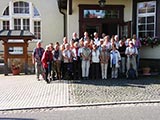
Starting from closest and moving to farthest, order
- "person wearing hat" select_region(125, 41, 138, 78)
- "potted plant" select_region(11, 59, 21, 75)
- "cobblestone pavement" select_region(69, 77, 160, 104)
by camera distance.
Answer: "cobblestone pavement" select_region(69, 77, 160, 104), "person wearing hat" select_region(125, 41, 138, 78), "potted plant" select_region(11, 59, 21, 75)

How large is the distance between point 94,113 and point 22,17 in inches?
525

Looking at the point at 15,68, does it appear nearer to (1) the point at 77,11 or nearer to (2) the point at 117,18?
(1) the point at 77,11

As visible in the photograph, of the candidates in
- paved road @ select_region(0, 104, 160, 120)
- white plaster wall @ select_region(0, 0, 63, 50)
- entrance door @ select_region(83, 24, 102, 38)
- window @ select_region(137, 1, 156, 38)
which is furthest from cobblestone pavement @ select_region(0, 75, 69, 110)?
white plaster wall @ select_region(0, 0, 63, 50)

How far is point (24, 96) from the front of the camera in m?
9.70

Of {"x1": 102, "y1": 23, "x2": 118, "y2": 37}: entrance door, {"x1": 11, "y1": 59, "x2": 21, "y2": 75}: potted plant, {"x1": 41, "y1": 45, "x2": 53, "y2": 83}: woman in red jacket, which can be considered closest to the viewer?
{"x1": 41, "y1": 45, "x2": 53, "y2": 83}: woman in red jacket

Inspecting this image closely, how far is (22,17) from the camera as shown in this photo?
19.5m

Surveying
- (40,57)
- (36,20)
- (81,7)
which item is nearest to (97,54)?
(40,57)

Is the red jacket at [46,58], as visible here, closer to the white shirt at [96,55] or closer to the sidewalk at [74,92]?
the sidewalk at [74,92]

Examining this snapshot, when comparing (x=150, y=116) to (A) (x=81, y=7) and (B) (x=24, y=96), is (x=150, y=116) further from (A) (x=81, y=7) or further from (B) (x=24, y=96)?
(A) (x=81, y=7)

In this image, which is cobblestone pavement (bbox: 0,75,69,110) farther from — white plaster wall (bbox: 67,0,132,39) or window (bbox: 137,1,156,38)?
window (bbox: 137,1,156,38)

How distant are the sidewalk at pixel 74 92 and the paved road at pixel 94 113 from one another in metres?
0.50

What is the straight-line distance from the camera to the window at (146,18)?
15.5m

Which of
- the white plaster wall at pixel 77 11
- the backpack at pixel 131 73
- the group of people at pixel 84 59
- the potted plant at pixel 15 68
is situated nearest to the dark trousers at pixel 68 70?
the group of people at pixel 84 59

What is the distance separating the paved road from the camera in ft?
→ 22.8
